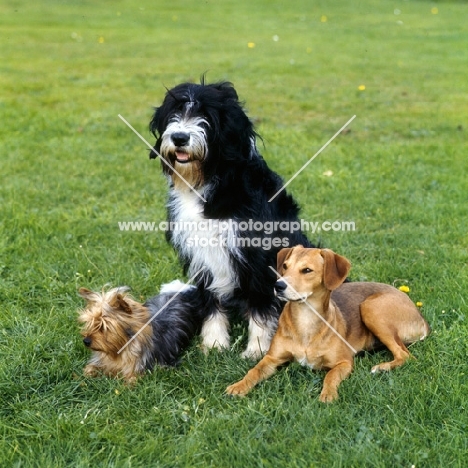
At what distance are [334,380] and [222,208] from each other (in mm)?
1269

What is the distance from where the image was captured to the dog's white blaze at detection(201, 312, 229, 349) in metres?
4.18

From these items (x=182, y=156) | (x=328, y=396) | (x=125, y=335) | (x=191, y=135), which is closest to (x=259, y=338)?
(x=328, y=396)

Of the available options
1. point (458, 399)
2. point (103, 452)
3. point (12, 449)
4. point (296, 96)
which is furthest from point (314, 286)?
point (296, 96)

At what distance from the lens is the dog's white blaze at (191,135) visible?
11.9ft

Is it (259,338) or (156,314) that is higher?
(156,314)

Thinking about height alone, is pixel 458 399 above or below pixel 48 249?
above

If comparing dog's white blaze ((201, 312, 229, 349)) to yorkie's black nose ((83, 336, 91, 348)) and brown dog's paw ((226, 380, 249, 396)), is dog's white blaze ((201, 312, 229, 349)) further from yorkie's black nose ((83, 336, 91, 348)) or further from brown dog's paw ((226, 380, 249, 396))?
yorkie's black nose ((83, 336, 91, 348))

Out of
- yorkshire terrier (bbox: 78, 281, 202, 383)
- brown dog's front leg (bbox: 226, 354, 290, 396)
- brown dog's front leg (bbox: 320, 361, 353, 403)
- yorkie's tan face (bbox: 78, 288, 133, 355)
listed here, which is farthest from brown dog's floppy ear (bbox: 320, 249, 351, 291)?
yorkie's tan face (bbox: 78, 288, 133, 355)

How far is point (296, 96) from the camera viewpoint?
10602 millimetres

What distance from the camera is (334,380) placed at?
3566mm

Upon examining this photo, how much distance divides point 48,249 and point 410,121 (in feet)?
20.0

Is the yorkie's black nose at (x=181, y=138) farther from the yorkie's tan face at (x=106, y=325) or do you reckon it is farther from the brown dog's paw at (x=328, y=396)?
the brown dog's paw at (x=328, y=396)

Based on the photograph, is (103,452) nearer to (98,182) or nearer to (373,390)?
(373,390)

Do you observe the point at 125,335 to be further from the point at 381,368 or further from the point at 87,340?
the point at 381,368
